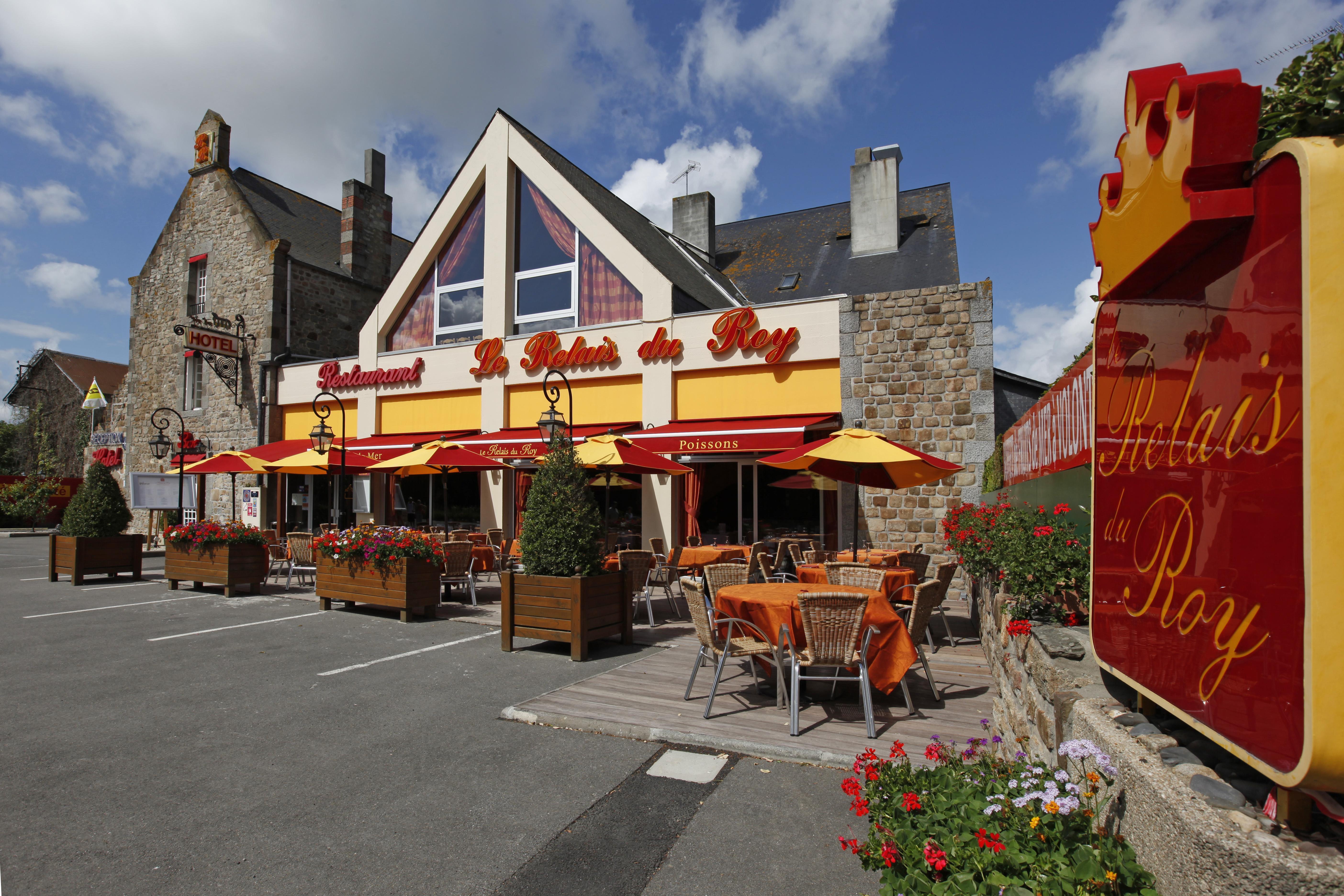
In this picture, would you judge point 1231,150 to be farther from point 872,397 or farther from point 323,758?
point 872,397

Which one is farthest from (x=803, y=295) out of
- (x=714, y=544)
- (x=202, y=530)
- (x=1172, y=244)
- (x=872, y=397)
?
(x=1172, y=244)

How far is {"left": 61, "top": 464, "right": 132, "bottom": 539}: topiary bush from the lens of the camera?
12.4 meters

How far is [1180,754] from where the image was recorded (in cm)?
201

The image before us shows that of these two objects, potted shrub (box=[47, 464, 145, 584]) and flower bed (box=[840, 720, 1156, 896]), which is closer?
flower bed (box=[840, 720, 1156, 896])

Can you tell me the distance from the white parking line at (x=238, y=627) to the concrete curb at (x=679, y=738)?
4.87 meters

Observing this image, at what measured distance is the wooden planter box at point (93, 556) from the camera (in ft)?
40.2

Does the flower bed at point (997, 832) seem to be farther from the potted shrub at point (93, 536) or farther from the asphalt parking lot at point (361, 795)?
the potted shrub at point (93, 536)

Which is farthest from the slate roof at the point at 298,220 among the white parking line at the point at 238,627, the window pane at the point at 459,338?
the white parking line at the point at 238,627

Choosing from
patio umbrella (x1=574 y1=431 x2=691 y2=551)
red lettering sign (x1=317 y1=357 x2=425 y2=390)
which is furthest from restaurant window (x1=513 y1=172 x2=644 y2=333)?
patio umbrella (x1=574 y1=431 x2=691 y2=551)

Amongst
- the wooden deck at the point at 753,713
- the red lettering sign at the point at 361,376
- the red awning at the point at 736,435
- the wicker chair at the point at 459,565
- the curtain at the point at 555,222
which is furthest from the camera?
the red lettering sign at the point at 361,376

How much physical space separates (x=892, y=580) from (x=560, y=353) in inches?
402

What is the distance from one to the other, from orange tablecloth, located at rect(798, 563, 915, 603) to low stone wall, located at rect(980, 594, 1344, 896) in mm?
4030

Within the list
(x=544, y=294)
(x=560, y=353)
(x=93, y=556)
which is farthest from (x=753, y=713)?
(x=544, y=294)

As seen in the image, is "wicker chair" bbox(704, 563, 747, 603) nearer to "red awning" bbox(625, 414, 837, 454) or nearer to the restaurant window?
"red awning" bbox(625, 414, 837, 454)
